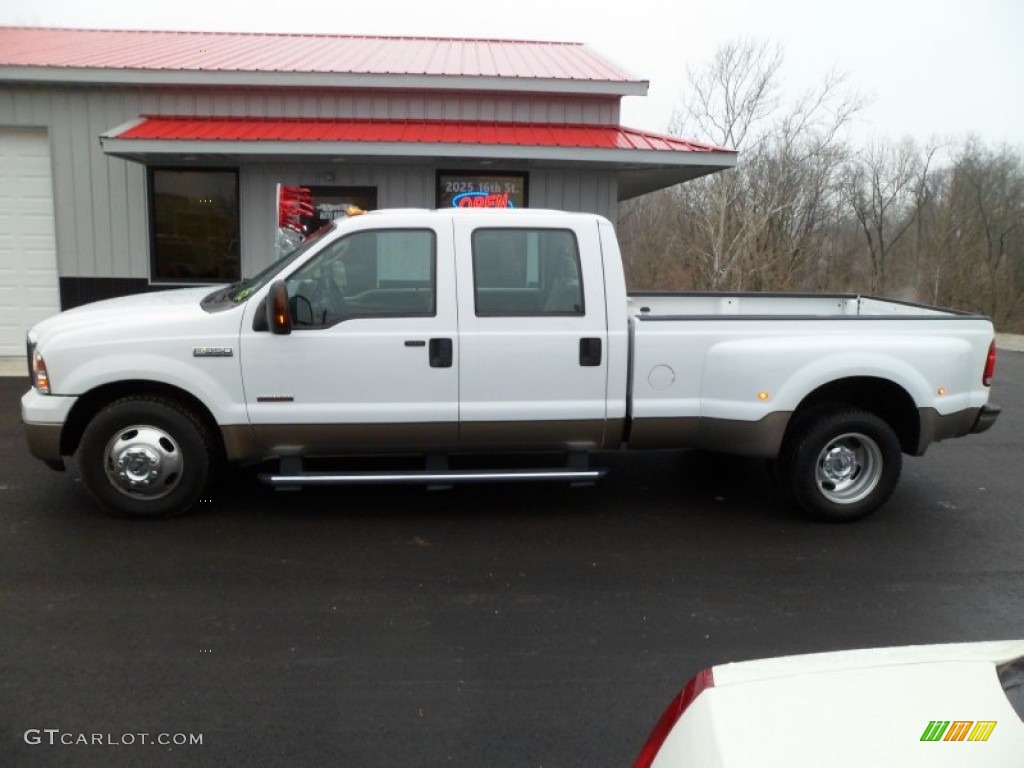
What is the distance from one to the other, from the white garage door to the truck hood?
25.8 ft

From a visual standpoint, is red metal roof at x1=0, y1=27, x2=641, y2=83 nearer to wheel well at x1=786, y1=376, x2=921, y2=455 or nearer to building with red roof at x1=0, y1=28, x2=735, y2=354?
building with red roof at x1=0, y1=28, x2=735, y2=354

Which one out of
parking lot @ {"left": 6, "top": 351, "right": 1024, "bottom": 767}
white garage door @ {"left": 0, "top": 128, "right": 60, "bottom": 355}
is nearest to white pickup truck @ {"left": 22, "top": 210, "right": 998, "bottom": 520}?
parking lot @ {"left": 6, "top": 351, "right": 1024, "bottom": 767}

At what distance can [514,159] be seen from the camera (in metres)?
11.5

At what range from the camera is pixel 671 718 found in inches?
86.2

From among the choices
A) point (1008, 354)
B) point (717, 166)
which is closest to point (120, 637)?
point (717, 166)

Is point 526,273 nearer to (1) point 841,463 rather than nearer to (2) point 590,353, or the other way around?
(2) point 590,353

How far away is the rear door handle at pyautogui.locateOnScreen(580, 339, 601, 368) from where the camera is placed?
19.1ft

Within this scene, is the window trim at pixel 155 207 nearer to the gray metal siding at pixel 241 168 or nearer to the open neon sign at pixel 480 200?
the gray metal siding at pixel 241 168

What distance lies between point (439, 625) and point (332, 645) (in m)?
0.53

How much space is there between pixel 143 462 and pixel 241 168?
7.73 metres

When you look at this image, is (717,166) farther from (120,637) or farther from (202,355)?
(120,637)

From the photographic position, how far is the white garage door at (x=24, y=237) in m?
12.6

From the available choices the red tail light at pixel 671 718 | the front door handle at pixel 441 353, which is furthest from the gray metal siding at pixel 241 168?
the red tail light at pixel 671 718

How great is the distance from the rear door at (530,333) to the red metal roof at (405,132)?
5.50 m
